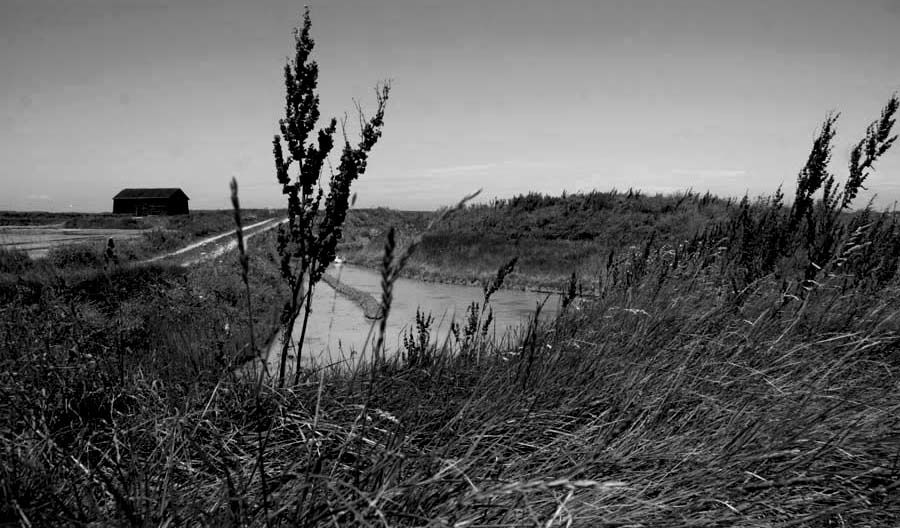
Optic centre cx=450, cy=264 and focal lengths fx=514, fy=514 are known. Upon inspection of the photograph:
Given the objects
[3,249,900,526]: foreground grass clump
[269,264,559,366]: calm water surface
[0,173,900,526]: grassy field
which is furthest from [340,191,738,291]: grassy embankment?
[3,249,900,526]: foreground grass clump

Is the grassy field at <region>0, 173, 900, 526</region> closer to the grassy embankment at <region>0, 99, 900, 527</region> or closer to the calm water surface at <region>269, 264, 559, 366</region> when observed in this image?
the grassy embankment at <region>0, 99, 900, 527</region>

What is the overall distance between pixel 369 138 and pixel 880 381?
347cm

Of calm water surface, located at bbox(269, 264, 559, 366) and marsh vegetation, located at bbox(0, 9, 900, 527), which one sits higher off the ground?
marsh vegetation, located at bbox(0, 9, 900, 527)

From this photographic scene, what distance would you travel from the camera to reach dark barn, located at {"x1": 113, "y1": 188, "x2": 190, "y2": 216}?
68.7 m

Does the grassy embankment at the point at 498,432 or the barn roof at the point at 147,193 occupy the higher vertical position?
the barn roof at the point at 147,193

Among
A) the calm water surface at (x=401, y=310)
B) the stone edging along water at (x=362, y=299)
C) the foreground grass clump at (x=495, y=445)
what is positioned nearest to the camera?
the foreground grass clump at (x=495, y=445)

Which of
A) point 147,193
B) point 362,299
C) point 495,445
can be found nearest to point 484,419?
point 495,445

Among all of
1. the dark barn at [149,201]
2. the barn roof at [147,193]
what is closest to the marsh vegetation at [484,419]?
the dark barn at [149,201]

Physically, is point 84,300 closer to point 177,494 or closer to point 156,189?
point 177,494

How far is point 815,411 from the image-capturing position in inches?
92.1

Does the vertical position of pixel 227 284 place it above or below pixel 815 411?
below

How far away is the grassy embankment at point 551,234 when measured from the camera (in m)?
16.2

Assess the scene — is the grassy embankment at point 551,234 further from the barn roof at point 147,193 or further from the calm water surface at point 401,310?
the barn roof at point 147,193

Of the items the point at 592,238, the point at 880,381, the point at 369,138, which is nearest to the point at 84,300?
the point at 369,138
